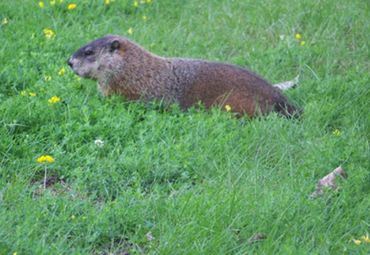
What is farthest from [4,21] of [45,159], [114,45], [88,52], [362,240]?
[362,240]

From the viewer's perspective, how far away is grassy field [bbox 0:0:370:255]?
4523 millimetres

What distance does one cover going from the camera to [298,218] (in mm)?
4711

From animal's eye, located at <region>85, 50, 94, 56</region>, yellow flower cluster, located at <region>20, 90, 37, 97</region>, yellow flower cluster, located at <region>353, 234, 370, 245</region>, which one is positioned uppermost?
yellow flower cluster, located at <region>353, 234, 370, 245</region>

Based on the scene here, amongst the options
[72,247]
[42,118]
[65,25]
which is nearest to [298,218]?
[72,247]

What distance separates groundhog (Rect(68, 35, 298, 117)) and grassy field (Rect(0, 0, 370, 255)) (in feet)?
0.54

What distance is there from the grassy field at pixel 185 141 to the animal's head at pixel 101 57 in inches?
5.0

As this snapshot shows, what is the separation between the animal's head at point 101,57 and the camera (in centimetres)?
677

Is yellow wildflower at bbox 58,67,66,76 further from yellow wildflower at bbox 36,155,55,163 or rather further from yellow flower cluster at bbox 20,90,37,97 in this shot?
yellow wildflower at bbox 36,155,55,163

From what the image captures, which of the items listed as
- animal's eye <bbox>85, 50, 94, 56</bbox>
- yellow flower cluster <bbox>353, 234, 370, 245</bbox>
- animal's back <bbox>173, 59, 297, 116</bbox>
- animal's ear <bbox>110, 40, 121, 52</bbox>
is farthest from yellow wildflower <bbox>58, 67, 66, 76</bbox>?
yellow flower cluster <bbox>353, 234, 370, 245</bbox>

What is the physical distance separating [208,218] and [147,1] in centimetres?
436

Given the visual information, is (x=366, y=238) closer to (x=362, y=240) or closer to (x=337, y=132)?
(x=362, y=240)

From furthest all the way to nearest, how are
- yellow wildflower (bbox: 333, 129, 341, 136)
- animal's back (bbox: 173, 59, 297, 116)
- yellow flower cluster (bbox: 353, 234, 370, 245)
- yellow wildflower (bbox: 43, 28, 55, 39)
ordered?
yellow wildflower (bbox: 43, 28, 55, 39) < animal's back (bbox: 173, 59, 297, 116) < yellow wildflower (bbox: 333, 129, 341, 136) < yellow flower cluster (bbox: 353, 234, 370, 245)

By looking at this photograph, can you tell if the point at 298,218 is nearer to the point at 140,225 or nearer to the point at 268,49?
the point at 140,225

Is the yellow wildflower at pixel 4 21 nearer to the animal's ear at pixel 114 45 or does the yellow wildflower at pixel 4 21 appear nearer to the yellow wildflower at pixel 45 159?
the animal's ear at pixel 114 45
